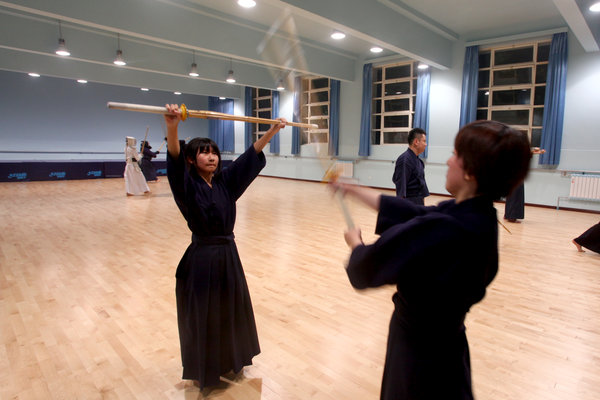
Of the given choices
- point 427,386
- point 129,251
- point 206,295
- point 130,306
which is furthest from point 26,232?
point 427,386

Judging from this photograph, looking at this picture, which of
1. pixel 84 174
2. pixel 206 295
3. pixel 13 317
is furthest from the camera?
pixel 84 174

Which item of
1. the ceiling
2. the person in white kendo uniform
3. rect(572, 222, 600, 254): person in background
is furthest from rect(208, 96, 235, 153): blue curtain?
rect(572, 222, 600, 254): person in background

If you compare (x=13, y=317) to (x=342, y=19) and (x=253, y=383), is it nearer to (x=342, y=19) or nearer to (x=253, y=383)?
(x=253, y=383)

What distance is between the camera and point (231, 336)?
1994 mm

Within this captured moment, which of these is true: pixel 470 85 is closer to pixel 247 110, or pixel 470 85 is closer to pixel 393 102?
pixel 393 102

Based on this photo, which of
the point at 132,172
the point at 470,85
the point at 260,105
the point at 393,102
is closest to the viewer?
the point at 470,85

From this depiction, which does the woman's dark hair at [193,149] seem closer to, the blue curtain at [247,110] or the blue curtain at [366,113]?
the blue curtain at [366,113]

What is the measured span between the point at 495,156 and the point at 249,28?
26.7 ft

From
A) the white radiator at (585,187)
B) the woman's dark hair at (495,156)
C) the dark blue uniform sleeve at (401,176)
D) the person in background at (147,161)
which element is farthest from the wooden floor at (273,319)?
the person in background at (147,161)

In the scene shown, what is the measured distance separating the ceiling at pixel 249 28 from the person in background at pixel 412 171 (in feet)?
7.45

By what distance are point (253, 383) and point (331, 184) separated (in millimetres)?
1371

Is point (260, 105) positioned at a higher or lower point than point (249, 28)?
lower

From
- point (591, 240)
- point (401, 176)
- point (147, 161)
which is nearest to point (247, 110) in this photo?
point (147, 161)

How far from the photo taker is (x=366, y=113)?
11055mm
